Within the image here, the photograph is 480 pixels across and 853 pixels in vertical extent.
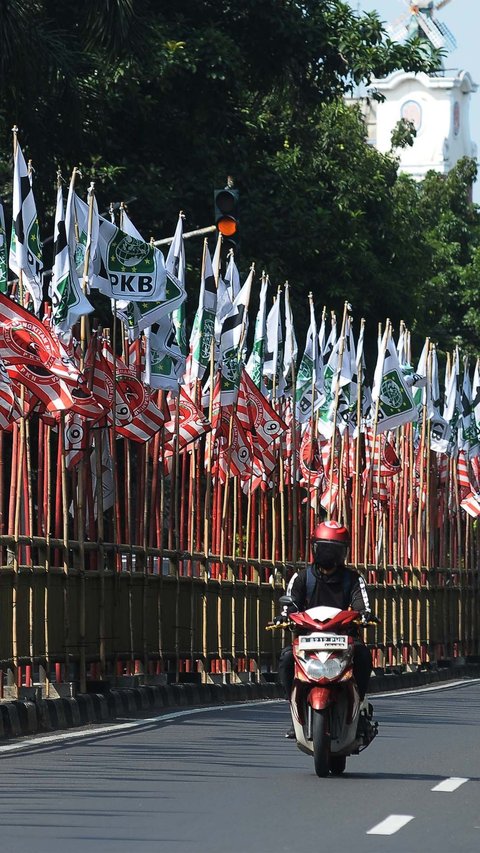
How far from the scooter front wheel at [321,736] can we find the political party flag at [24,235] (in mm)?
6498

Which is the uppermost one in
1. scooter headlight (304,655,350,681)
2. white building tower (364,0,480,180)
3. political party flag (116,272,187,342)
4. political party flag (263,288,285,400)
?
white building tower (364,0,480,180)

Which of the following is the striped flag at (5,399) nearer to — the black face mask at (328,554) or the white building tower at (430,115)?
the black face mask at (328,554)

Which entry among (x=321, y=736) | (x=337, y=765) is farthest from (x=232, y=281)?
(x=321, y=736)

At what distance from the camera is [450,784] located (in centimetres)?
1176

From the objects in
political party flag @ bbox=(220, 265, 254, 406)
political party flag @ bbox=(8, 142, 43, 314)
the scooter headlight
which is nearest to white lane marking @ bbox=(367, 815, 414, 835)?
the scooter headlight

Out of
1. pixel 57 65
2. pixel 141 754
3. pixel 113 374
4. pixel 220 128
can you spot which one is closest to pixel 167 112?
pixel 220 128

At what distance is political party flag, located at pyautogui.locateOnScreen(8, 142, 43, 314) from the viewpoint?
17.3 metres

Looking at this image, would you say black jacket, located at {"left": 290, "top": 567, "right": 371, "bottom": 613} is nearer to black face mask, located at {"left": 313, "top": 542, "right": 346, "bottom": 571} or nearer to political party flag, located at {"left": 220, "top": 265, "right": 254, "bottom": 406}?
black face mask, located at {"left": 313, "top": 542, "right": 346, "bottom": 571}

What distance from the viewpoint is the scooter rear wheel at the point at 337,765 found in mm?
12219

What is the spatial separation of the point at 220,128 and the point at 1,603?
16.5 meters

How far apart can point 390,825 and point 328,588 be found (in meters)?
2.86

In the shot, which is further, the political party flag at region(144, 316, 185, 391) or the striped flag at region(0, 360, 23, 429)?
the political party flag at region(144, 316, 185, 391)

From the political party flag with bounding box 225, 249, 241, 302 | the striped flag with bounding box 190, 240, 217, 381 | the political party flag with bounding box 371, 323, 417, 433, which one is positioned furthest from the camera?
the political party flag with bounding box 371, 323, 417, 433

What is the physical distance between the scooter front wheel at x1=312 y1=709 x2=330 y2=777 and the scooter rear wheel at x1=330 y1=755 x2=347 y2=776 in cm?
29
